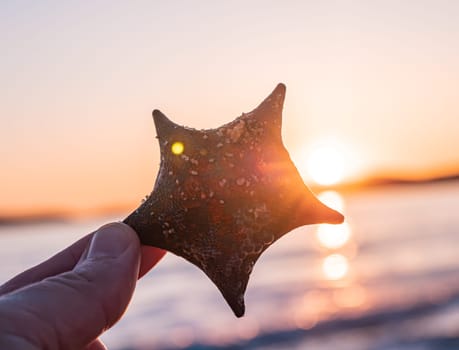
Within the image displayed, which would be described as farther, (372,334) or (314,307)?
(314,307)

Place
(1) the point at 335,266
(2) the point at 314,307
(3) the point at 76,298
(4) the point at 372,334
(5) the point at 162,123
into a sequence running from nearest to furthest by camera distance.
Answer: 1. (3) the point at 76,298
2. (5) the point at 162,123
3. (4) the point at 372,334
4. (2) the point at 314,307
5. (1) the point at 335,266

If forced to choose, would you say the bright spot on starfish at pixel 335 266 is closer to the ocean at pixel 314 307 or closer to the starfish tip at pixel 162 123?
the ocean at pixel 314 307

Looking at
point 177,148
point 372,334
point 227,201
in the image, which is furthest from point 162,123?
point 372,334

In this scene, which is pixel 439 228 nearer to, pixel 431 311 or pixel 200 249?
pixel 431 311

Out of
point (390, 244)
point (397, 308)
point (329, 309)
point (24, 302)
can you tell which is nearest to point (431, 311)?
point (397, 308)

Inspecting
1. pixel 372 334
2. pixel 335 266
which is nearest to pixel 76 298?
pixel 372 334

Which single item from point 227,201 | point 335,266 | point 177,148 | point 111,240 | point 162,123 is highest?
point 335,266

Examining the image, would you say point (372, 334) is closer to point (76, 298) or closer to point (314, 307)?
point (314, 307)

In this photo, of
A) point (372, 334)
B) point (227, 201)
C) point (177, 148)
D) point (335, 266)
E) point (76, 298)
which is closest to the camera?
point (76, 298)

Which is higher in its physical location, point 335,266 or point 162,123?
point 335,266
